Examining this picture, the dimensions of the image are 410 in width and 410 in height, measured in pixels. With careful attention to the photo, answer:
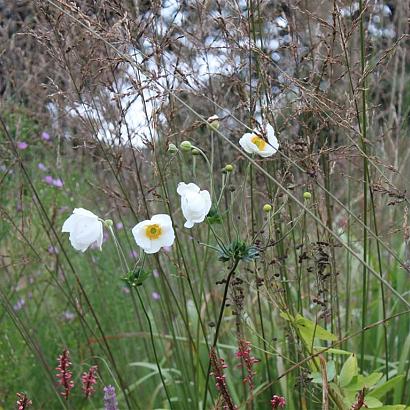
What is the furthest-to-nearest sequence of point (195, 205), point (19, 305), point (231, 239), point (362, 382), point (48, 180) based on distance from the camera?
point (48, 180) < point (19, 305) < point (231, 239) < point (362, 382) < point (195, 205)

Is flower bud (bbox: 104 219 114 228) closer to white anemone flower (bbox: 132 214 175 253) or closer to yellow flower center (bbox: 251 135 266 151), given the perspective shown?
white anemone flower (bbox: 132 214 175 253)

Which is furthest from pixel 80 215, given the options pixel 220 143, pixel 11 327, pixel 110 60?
pixel 11 327

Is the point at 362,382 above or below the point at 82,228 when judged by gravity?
below

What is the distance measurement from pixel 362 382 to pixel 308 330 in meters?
0.15

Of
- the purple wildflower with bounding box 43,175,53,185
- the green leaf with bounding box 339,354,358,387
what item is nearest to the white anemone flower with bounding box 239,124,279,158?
the green leaf with bounding box 339,354,358,387

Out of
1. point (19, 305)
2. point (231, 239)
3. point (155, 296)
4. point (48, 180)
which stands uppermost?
point (48, 180)

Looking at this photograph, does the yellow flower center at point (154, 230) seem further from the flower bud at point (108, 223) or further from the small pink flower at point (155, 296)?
the small pink flower at point (155, 296)

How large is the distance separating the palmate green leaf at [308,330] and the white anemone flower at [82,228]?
0.39 metres

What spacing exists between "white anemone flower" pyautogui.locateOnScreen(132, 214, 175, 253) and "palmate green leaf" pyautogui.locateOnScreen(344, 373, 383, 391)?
478 mm

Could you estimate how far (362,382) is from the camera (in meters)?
1.47

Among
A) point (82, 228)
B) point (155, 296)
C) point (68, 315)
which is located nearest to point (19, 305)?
point (68, 315)

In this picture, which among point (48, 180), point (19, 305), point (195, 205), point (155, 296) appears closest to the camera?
point (195, 205)

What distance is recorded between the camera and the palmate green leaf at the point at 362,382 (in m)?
1.45

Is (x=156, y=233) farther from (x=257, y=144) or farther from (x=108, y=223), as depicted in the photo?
(x=257, y=144)
